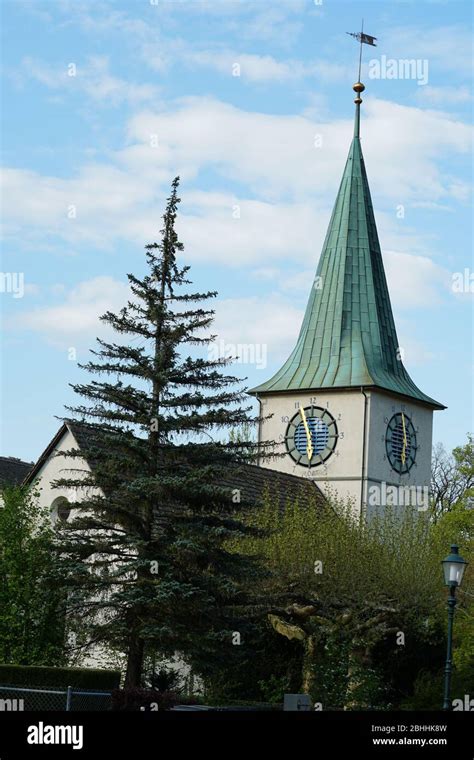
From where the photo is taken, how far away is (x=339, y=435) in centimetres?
4716

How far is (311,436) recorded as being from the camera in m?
47.9

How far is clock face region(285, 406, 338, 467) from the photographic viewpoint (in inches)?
1865

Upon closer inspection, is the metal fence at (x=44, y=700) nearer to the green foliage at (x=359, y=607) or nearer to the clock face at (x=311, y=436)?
the green foliage at (x=359, y=607)

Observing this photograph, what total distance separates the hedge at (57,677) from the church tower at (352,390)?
63.6ft

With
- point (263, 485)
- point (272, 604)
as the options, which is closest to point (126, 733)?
point (272, 604)

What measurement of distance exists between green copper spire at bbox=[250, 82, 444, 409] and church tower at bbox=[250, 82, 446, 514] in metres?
0.04

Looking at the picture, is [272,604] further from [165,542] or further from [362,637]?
[165,542]

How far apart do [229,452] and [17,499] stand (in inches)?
264

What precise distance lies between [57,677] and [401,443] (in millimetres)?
24838

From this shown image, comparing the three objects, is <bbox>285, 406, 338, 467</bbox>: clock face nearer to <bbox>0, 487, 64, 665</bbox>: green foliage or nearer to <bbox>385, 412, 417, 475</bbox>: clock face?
<bbox>385, 412, 417, 475</bbox>: clock face

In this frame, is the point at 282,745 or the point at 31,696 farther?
the point at 31,696

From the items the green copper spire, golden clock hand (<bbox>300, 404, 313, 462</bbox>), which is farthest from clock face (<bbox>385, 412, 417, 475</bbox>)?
golden clock hand (<bbox>300, 404, 313, 462</bbox>)

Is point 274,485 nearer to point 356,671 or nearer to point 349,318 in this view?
point 349,318

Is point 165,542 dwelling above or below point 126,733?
above
